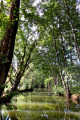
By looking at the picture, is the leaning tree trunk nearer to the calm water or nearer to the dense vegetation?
the dense vegetation

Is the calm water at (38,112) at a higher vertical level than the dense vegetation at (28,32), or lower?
lower

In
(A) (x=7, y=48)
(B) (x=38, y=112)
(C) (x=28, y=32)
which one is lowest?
(B) (x=38, y=112)

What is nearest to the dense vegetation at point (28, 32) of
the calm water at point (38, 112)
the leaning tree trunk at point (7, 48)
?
the leaning tree trunk at point (7, 48)

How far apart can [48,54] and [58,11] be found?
10.2 meters

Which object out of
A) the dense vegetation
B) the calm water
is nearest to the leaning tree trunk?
the dense vegetation

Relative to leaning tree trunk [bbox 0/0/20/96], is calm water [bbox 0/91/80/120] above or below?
below

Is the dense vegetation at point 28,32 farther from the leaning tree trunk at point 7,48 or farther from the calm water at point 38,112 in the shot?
the calm water at point 38,112

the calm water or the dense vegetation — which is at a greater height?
the dense vegetation

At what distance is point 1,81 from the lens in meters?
3.69

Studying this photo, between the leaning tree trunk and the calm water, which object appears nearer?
the leaning tree trunk

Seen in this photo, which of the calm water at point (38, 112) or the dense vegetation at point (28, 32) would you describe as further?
the calm water at point (38, 112)

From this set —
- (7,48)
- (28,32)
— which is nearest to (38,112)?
(7,48)

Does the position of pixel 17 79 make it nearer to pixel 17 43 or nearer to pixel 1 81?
pixel 17 43

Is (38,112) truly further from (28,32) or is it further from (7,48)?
(28,32)
